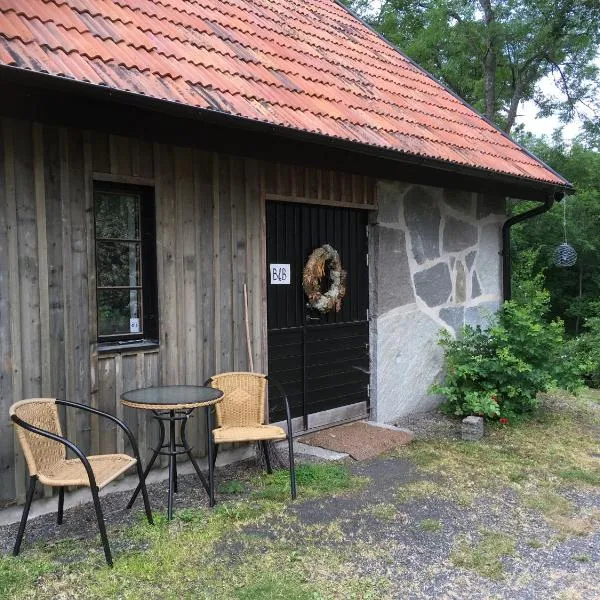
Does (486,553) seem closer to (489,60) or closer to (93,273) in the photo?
(93,273)

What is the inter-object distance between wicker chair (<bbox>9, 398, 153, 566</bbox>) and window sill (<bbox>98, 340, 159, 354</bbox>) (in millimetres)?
475

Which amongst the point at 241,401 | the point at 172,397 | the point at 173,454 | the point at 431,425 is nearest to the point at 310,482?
the point at 241,401

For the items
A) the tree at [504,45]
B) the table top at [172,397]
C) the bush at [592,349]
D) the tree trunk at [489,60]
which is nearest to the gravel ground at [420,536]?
the table top at [172,397]

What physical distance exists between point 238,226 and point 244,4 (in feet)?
8.99

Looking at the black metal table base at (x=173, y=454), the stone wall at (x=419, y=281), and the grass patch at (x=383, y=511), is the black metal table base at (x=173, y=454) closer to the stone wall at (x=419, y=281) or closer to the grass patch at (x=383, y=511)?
the grass patch at (x=383, y=511)

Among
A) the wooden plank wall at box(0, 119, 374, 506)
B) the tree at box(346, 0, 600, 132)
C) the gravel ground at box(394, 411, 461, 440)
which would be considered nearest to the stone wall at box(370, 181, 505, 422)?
the gravel ground at box(394, 411, 461, 440)

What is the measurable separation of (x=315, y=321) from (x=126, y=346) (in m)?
1.96

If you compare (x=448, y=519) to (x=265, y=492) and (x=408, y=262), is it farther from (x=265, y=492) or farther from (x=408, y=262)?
(x=408, y=262)

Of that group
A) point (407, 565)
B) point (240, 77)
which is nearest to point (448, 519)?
point (407, 565)

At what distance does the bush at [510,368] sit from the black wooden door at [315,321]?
96 cm

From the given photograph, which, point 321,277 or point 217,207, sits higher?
point 217,207

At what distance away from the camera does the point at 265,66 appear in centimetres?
502

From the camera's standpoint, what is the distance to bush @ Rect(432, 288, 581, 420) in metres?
6.00

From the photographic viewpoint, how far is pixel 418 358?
21.5ft
